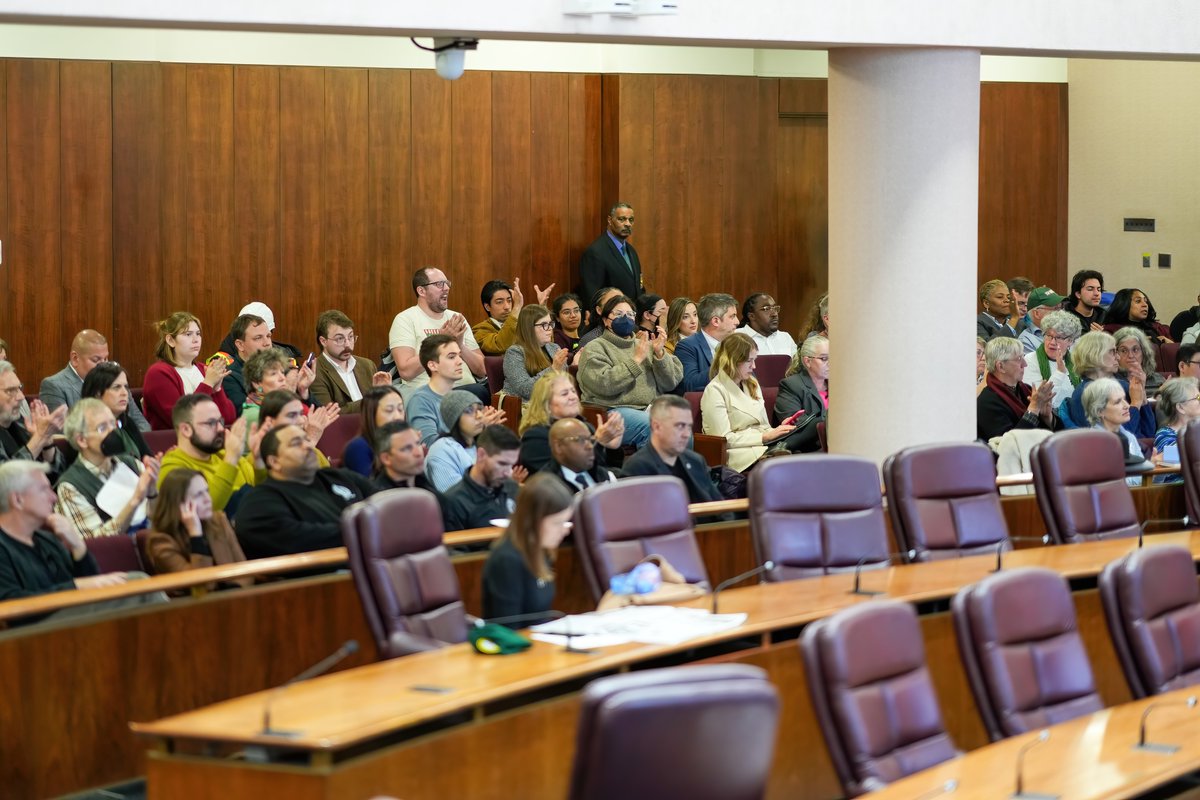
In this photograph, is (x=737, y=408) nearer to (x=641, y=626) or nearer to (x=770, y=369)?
(x=770, y=369)

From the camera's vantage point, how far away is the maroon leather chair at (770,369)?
9828 mm

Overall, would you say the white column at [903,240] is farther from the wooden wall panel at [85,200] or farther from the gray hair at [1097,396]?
the wooden wall panel at [85,200]

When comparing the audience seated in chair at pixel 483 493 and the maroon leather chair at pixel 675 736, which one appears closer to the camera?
the maroon leather chair at pixel 675 736

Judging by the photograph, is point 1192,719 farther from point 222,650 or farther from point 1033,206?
point 1033,206

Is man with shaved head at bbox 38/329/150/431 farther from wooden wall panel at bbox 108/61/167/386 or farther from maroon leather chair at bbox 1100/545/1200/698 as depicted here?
maroon leather chair at bbox 1100/545/1200/698

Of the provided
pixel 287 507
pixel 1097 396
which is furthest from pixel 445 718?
pixel 1097 396

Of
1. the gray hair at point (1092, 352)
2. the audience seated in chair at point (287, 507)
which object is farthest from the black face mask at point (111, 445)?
the gray hair at point (1092, 352)

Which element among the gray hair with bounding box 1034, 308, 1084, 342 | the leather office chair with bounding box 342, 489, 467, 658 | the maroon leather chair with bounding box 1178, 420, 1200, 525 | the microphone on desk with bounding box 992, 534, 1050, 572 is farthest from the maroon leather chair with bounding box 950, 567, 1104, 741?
the gray hair with bounding box 1034, 308, 1084, 342

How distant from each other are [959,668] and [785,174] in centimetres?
782

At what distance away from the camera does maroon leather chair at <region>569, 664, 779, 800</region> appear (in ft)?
8.99

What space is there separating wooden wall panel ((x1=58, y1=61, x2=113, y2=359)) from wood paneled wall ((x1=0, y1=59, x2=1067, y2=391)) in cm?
1

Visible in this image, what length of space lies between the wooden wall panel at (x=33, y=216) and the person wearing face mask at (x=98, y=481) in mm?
4274

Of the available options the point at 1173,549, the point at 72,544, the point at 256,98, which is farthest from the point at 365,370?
the point at 1173,549

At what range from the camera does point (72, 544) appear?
5.06 meters
